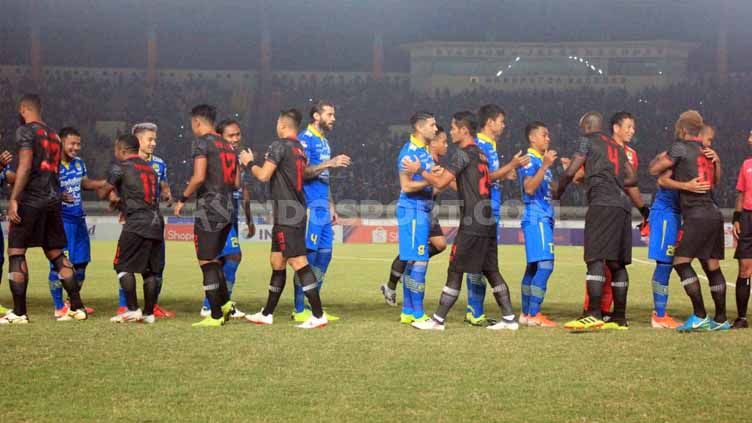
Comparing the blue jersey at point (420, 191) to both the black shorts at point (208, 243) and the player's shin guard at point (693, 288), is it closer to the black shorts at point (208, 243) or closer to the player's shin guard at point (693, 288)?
the black shorts at point (208, 243)

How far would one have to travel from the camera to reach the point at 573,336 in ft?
29.8

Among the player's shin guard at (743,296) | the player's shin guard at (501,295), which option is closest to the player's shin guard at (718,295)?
the player's shin guard at (743,296)

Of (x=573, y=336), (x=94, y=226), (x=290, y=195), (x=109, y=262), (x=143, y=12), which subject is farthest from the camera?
(x=143, y=12)

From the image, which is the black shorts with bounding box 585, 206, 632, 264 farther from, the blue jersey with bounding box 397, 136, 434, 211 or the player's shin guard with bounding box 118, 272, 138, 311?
the player's shin guard with bounding box 118, 272, 138, 311

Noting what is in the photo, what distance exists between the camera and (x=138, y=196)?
32.9ft

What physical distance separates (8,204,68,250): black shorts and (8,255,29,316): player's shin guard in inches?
7.0

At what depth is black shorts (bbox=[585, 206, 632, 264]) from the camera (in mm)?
9539

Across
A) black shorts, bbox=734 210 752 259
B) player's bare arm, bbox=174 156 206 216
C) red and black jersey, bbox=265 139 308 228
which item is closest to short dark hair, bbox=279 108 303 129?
red and black jersey, bbox=265 139 308 228

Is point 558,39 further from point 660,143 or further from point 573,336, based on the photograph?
point 573,336

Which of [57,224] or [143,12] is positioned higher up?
→ [143,12]

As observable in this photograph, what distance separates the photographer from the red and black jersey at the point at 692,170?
9.78 m

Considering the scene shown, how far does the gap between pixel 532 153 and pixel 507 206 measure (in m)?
20.1

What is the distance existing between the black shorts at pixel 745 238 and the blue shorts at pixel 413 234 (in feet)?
10.8

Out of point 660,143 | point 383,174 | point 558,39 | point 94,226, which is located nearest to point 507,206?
point 383,174
